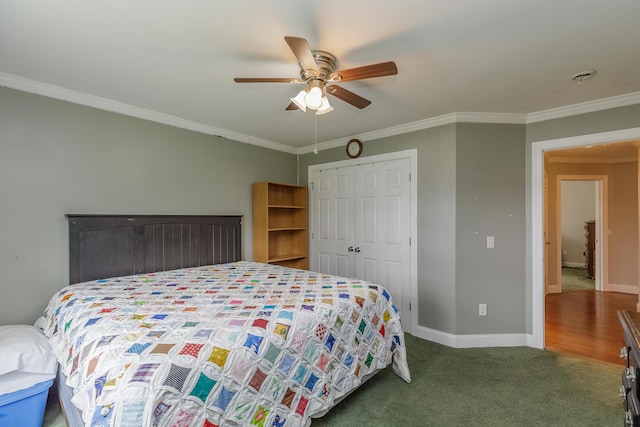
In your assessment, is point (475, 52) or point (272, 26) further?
point (475, 52)

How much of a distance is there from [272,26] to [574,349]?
3905 mm

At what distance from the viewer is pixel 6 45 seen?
1897 mm

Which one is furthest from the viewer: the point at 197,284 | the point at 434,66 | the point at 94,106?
the point at 94,106

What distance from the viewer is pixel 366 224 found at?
387 cm

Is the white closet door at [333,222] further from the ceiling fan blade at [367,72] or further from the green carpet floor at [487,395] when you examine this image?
the ceiling fan blade at [367,72]

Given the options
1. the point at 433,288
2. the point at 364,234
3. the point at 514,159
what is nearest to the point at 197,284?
the point at 364,234

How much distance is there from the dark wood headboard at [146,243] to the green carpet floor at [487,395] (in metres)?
1.05

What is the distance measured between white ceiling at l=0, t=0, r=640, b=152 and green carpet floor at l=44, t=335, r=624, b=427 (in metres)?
2.35

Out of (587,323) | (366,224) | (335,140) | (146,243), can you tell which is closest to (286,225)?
(366,224)

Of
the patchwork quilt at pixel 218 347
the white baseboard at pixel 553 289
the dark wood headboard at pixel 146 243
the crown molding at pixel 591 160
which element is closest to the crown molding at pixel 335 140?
the dark wood headboard at pixel 146 243

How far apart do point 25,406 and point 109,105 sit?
2.35 metres

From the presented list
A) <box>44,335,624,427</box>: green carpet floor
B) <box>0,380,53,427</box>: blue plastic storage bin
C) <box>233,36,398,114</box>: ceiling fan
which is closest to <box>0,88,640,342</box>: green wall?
<box>44,335,624,427</box>: green carpet floor

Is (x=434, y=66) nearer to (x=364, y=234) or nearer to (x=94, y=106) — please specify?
(x=364, y=234)

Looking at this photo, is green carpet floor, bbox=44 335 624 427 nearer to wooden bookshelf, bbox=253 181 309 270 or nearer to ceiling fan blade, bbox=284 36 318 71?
wooden bookshelf, bbox=253 181 309 270
